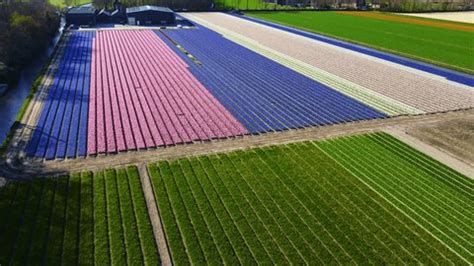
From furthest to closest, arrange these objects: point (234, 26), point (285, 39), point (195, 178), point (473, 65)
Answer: point (234, 26) < point (285, 39) < point (473, 65) < point (195, 178)

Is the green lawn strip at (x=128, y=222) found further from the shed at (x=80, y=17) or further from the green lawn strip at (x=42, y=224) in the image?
the shed at (x=80, y=17)

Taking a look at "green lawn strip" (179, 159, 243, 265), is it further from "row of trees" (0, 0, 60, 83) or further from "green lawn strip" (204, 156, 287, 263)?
"row of trees" (0, 0, 60, 83)

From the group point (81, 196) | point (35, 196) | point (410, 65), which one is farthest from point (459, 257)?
point (410, 65)

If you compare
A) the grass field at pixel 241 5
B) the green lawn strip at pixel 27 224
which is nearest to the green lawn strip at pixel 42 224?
the green lawn strip at pixel 27 224

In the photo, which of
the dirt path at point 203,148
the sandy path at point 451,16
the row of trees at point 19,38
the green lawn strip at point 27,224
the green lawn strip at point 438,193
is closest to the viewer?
the green lawn strip at point 27,224

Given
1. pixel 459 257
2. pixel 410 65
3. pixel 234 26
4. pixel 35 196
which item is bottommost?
pixel 459 257

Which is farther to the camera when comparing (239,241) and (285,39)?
(285,39)

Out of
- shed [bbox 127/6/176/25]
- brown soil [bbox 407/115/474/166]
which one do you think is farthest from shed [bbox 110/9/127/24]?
brown soil [bbox 407/115/474/166]

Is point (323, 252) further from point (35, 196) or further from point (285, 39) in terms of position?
point (285, 39)
